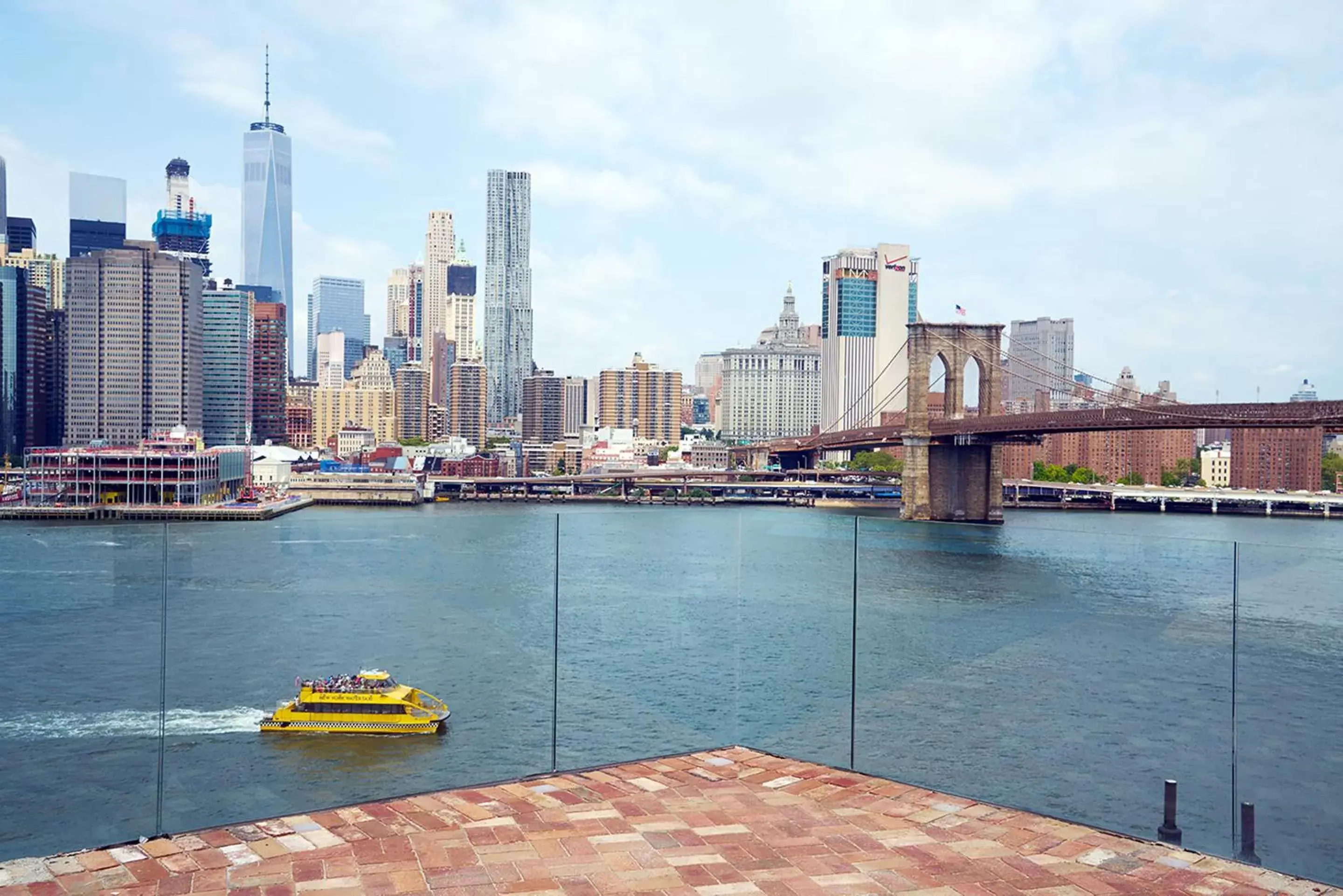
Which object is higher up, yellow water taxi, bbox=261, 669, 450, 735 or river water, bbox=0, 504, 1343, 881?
river water, bbox=0, 504, 1343, 881

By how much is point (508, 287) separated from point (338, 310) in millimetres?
59559

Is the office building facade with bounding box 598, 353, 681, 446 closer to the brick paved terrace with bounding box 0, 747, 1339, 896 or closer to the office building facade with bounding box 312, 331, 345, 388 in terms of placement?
the office building facade with bounding box 312, 331, 345, 388

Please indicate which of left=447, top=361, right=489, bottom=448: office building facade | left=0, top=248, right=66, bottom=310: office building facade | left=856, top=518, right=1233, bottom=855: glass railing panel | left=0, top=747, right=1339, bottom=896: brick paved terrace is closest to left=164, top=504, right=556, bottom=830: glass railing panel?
left=0, top=747, right=1339, bottom=896: brick paved terrace

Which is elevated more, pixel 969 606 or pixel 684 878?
pixel 969 606

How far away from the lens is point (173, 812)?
3758 millimetres

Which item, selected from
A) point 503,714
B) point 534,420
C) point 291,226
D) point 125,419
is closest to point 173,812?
point 503,714

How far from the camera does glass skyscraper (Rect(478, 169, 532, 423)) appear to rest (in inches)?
4055

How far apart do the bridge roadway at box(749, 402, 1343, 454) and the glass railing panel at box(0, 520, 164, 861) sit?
15.1 metres

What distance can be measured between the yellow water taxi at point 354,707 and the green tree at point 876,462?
4088cm

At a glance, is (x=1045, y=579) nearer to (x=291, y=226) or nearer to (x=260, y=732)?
(x=260, y=732)

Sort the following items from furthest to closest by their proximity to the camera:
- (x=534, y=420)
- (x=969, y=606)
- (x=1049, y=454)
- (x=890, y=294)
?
1. (x=890, y=294)
2. (x=534, y=420)
3. (x=1049, y=454)
4. (x=969, y=606)

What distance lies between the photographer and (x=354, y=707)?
5.68m

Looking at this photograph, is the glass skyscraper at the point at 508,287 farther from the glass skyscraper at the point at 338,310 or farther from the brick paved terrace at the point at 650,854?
the brick paved terrace at the point at 650,854

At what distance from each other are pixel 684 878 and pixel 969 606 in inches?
93.6
